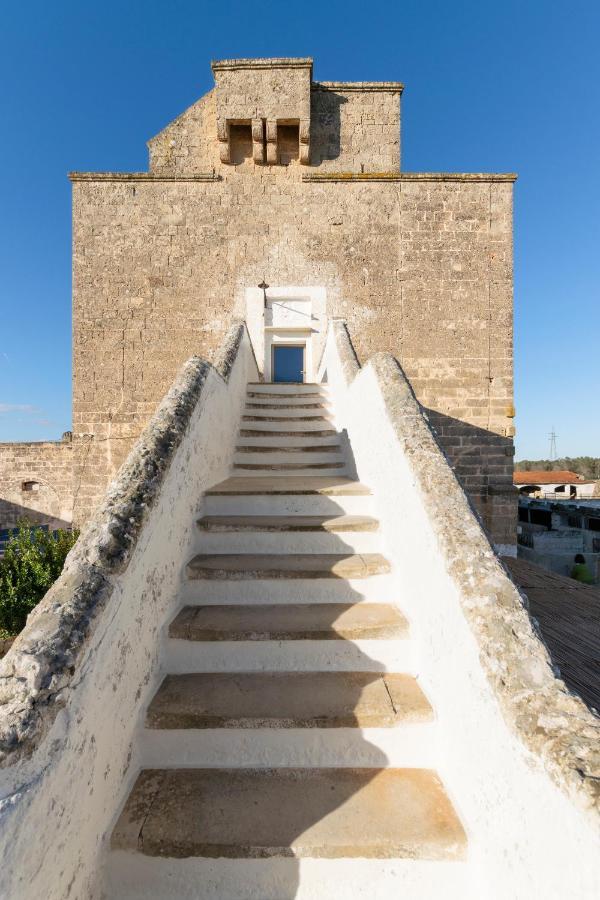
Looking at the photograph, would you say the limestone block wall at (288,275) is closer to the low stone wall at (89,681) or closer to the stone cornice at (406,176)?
the stone cornice at (406,176)

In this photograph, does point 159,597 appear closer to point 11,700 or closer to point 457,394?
point 11,700

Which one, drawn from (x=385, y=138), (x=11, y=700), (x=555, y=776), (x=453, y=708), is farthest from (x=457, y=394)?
(x=11, y=700)

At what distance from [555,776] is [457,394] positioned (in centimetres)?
723

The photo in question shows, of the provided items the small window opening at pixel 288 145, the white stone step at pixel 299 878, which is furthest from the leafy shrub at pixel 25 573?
the small window opening at pixel 288 145

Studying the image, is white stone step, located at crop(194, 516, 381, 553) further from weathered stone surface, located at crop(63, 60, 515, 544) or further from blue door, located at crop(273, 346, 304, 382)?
blue door, located at crop(273, 346, 304, 382)

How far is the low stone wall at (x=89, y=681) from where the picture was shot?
110 cm

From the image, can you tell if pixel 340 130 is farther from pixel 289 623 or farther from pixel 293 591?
pixel 289 623

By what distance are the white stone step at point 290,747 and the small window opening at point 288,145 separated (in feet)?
29.0

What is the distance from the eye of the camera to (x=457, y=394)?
7.64 metres

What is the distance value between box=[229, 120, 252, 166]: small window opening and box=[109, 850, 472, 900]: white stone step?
30.3 feet

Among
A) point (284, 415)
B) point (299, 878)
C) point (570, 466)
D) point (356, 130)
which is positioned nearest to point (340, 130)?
point (356, 130)

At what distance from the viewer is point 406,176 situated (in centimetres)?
741

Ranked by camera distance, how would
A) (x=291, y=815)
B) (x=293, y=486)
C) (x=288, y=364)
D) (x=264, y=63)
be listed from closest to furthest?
(x=291, y=815), (x=293, y=486), (x=264, y=63), (x=288, y=364)

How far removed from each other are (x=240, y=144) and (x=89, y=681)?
8.96 m
